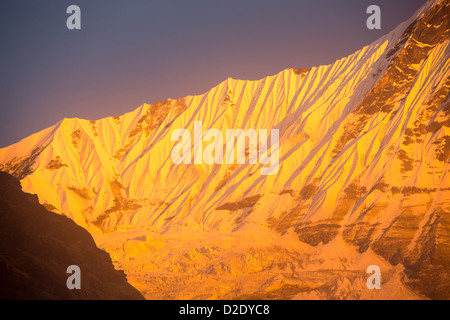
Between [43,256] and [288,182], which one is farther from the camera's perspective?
[288,182]

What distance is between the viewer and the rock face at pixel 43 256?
4303 cm

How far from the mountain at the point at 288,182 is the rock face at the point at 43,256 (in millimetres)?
35280

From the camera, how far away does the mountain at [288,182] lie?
94875mm

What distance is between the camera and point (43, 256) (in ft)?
157

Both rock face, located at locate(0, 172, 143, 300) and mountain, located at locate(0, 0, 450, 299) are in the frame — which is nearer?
rock face, located at locate(0, 172, 143, 300)

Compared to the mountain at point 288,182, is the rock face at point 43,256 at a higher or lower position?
lower

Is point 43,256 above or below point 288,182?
below

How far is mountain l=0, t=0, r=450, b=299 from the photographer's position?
9488 cm

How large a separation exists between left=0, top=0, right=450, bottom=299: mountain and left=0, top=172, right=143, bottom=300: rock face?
35.3 metres

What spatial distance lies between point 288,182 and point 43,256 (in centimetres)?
8736

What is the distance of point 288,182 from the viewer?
424 ft

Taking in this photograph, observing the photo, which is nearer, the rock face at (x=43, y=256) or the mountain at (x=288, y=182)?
the rock face at (x=43, y=256)

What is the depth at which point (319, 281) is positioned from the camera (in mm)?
90500
